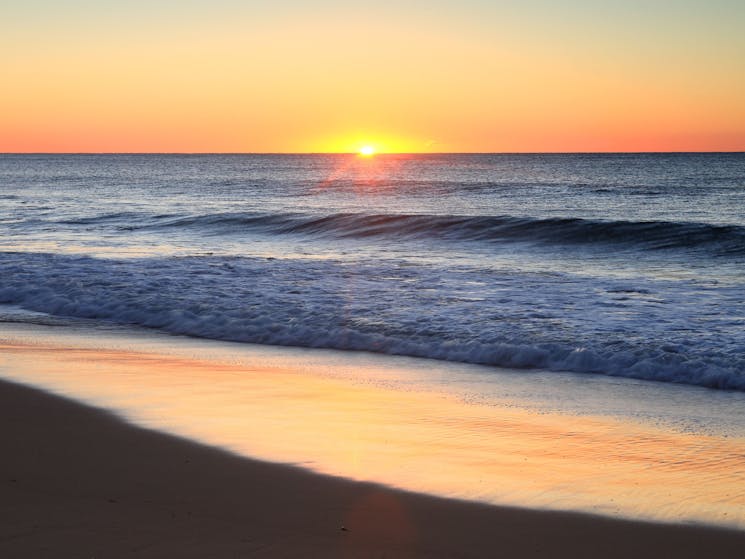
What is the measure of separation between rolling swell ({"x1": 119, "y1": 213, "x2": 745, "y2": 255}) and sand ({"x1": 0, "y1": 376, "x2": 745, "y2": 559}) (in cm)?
1711

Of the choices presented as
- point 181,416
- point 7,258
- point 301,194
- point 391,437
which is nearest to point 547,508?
point 391,437

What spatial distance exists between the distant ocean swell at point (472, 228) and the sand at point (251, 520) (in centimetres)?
1714

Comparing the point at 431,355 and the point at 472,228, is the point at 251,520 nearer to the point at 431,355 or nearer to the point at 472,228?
the point at 431,355

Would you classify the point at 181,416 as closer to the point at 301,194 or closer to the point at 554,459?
the point at 554,459

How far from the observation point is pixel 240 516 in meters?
4.62

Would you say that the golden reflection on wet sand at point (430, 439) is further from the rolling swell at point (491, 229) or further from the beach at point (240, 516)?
the rolling swell at point (491, 229)

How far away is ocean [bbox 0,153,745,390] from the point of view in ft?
32.7

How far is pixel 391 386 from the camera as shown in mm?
8195

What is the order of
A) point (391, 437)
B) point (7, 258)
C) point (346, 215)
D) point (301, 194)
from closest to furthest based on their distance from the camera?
point (391, 437)
point (7, 258)
point (346, 215)
point (301, 194)

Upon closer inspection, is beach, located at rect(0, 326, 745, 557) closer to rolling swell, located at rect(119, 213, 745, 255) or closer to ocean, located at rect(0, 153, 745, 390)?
ocean, located at rect(0, 153, 745, 390)

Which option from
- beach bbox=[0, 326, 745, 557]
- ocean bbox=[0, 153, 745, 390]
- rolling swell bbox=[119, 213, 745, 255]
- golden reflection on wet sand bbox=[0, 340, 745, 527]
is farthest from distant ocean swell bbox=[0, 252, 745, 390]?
rolling swell bbox=[119, 213, 745, 255]

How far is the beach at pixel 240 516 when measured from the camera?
4227 mm

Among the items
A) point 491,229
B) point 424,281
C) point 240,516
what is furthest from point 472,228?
point 240,516

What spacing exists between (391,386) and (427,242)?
1597cm
